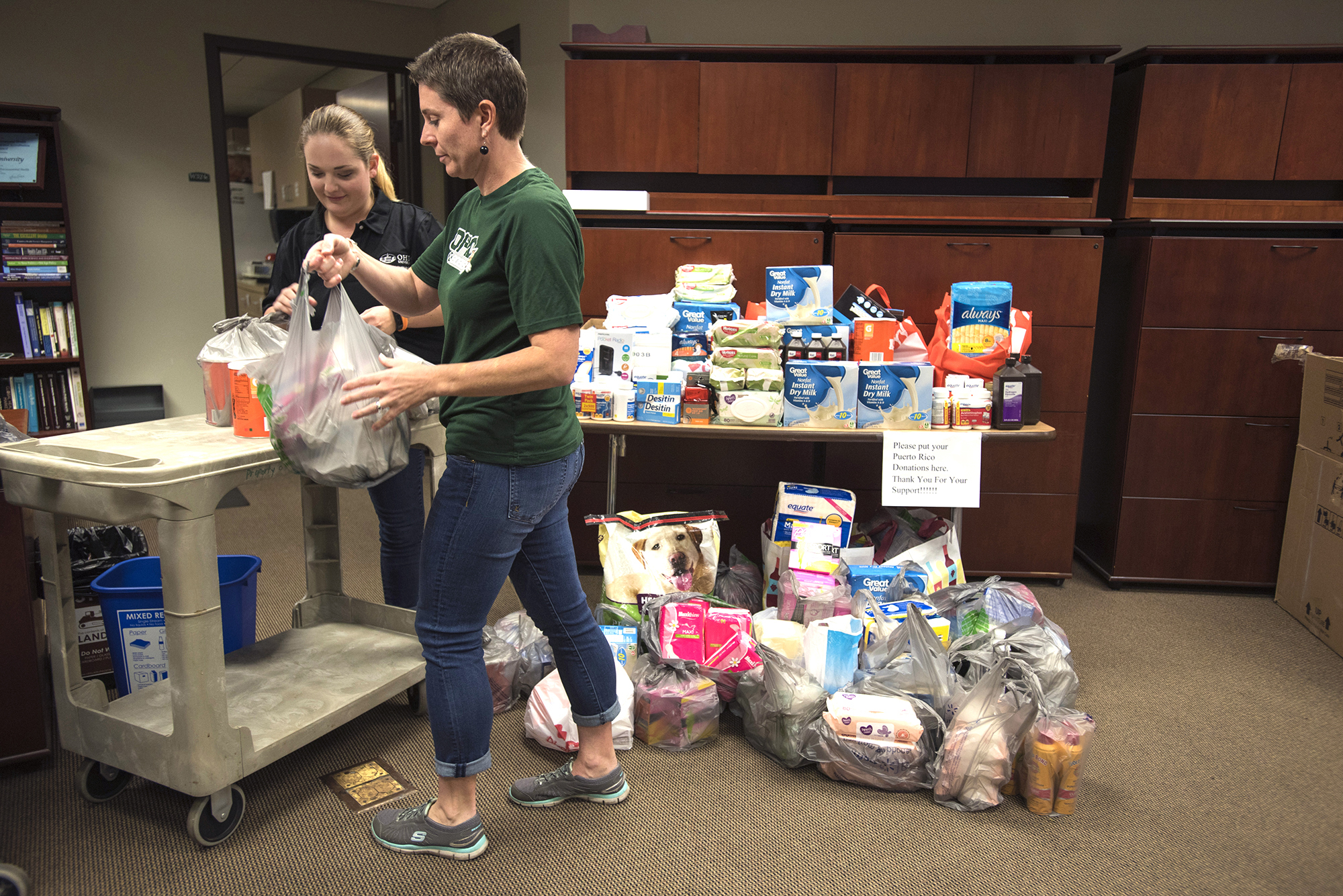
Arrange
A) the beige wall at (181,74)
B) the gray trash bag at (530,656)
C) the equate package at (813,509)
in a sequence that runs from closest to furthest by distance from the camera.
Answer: the gray trash bag at (530,656)
the equate package at (813,509)
the beige wall at (181,74)

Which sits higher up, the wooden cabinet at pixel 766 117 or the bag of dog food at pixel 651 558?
the wooden cabinet at pixel 766 117

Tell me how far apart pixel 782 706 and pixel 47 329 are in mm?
4142

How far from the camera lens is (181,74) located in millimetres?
4555

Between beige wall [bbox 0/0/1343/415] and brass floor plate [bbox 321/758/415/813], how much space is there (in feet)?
10.4

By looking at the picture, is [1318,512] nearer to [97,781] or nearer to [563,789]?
[563,789]

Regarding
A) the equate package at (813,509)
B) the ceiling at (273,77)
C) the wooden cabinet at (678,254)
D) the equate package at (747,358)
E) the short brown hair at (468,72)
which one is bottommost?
the equate package at (813,509)

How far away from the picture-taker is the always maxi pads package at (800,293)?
8.14 feet

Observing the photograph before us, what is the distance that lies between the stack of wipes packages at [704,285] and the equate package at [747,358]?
328mm

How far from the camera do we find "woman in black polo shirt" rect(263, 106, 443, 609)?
6.23 feet

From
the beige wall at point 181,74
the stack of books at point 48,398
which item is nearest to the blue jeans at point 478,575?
the beige wall at point 181,74

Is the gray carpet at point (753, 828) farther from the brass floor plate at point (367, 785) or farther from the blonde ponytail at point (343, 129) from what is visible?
the blonde ponytail at point (343, 129)

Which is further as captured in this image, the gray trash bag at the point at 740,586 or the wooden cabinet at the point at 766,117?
the wooden cabinet at the point at 766,117

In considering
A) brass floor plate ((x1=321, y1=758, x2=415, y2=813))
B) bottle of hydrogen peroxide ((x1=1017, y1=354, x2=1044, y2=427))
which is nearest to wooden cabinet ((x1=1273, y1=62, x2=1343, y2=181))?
bottle of hydrogen peroxide ((x1=1017, y1=354, x2=1044, y2=427))

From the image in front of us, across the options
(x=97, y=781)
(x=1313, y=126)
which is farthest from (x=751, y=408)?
(x=1313, y=126)
